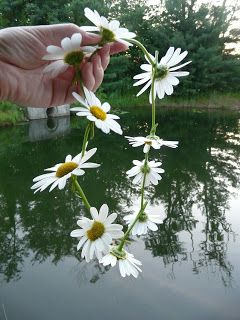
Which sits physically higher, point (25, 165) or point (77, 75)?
point (77, 75)

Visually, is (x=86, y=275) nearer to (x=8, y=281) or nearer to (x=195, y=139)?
(x=8, y=281)

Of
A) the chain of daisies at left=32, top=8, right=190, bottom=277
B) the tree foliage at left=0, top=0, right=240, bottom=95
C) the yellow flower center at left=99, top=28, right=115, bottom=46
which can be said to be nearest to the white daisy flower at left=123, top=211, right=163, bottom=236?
the chain of daisies at left=32, top=8, right=190, bottom=277

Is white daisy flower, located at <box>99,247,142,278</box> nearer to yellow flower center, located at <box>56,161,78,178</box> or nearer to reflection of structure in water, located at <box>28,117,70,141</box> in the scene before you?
yellow flower center, located at <box>56,161,78,178</box>

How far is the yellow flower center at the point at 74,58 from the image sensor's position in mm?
372

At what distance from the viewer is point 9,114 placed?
9492mm

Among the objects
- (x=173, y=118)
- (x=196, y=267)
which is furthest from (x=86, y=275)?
(x=173, y=118)

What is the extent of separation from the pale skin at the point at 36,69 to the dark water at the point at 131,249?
1779 millimetres

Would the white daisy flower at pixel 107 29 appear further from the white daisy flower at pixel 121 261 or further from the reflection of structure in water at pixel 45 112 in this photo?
the reflection of structure in water at pixel 45 112

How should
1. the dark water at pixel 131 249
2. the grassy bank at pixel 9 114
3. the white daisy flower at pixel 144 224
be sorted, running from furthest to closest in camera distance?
the grassy bank at pixel 9 114, the dark water at pixel 131 249, the white daisy flower at pixel 144 224

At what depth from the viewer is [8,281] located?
2740 millimetres

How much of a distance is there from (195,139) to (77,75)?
7.48m

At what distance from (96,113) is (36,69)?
35 centimetres

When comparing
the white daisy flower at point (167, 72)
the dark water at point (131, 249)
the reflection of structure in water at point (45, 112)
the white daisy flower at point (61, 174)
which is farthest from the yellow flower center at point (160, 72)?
the reflection of structure in water at point (45, 112)

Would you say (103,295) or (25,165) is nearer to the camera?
(103,295)
